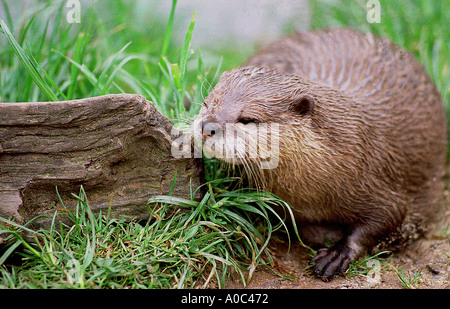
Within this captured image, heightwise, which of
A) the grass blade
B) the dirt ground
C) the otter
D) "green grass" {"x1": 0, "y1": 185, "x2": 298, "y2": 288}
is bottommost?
the dirt ground

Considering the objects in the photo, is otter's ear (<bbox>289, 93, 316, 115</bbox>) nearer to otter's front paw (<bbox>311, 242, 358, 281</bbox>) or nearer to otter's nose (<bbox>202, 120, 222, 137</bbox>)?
otter's nose (<bbox>202, 120, 222, 137</bbox>)

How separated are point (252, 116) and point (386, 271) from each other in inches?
43.7

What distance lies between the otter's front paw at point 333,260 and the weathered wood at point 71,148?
3.20 ft

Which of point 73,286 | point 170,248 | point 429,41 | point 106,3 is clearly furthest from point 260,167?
point 106,3

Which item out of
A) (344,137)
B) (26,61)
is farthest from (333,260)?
(26,61)

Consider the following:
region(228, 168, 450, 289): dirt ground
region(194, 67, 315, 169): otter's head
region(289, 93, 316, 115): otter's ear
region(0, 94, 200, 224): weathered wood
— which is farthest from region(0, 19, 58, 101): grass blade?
region(228, 168, 450, 289): dirt ground

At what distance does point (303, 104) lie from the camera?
A: 2326 millimetres

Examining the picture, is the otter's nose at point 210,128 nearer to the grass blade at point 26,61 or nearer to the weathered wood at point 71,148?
the weathered wood at point 71,148

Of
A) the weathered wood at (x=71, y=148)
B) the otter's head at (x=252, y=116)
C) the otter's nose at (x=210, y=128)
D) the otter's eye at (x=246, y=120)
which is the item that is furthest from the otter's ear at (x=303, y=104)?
the weathered wood at (x=71, y=148)

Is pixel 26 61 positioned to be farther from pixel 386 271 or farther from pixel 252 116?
pixel 386 271

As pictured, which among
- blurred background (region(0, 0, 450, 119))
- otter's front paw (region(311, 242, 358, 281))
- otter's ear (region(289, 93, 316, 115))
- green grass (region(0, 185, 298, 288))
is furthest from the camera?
blurred background (region(0, 0, 450, 119))

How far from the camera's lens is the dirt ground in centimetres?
239

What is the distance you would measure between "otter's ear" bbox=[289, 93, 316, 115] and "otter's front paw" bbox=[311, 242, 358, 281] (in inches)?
29.7

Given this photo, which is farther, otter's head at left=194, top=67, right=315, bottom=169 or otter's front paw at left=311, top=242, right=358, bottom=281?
otter's front paw at left=311, top=242, right=358, bottom=281
